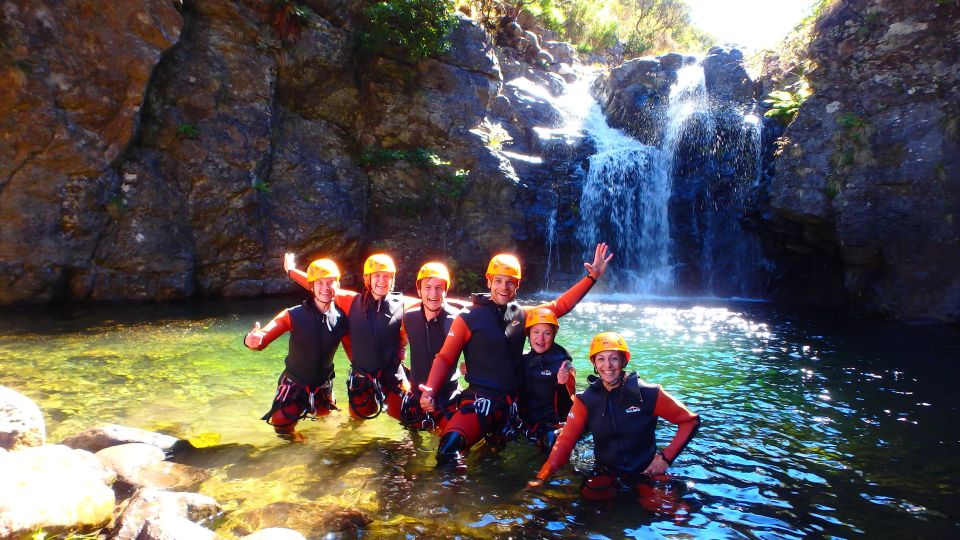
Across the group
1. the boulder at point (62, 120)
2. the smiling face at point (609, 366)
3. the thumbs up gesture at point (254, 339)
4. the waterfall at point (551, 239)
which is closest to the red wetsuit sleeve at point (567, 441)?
the smiling face at point (609, 366)

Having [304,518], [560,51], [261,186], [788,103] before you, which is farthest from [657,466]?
[560,51]

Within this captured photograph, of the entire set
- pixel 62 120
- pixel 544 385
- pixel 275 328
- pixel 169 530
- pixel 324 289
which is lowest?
pixel 169 530

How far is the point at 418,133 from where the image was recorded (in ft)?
56.8

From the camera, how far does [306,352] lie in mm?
5676

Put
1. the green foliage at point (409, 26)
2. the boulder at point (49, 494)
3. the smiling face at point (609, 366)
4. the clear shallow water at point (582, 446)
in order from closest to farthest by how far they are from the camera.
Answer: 1. the boulder at point (49, 494)
2. the clear shallow water at point (582, 446)
3. the smiling face at point (609, 366)
4. the green foliage at point (409, 26)

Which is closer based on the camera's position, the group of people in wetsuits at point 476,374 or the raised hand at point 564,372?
the group of people in wetsuits at point 476,374

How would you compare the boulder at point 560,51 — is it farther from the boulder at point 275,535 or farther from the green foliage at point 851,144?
the boulder at point 275,535

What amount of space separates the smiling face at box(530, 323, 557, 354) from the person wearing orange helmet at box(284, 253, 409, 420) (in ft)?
5.09

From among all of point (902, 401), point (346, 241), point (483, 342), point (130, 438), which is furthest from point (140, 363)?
point (902, 401)

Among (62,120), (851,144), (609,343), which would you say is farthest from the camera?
(851,144)

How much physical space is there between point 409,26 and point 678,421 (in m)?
15.1

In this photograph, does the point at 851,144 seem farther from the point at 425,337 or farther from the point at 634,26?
the point at 634,26

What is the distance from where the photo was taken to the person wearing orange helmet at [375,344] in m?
5.80

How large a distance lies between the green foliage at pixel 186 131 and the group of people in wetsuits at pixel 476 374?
9073mm
